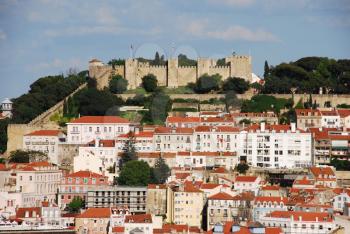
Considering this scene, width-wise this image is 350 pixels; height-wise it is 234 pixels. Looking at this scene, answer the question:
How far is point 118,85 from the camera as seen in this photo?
52.3m

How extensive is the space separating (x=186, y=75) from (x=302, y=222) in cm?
1829

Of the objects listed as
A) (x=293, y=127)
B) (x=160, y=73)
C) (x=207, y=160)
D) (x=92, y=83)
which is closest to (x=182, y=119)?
(x=207, y=160)

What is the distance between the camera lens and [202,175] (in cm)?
4222

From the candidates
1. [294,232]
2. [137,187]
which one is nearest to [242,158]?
[137,187]

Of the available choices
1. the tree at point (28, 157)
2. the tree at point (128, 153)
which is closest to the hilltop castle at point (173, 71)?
the tree at point (28, 157)

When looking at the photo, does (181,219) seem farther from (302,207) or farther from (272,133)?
(272,133)

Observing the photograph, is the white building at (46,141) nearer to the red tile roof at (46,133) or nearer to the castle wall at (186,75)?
the red tile roof at (46,133)

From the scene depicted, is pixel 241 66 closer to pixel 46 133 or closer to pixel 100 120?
pixel 100 120

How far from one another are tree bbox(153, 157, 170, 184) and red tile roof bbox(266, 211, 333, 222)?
6.15 m

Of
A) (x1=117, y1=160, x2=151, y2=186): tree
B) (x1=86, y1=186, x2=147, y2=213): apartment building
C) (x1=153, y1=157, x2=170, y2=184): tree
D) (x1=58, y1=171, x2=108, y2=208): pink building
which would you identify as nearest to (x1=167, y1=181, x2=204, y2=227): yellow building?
(x1=86, y1=186, x2=147, y2=213): apartment building

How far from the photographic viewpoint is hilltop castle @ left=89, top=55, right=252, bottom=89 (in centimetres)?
5288

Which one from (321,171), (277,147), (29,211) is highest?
(277,147)

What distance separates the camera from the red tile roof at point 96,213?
121 ft

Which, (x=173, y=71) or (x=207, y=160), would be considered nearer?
(x=207, y=160)
